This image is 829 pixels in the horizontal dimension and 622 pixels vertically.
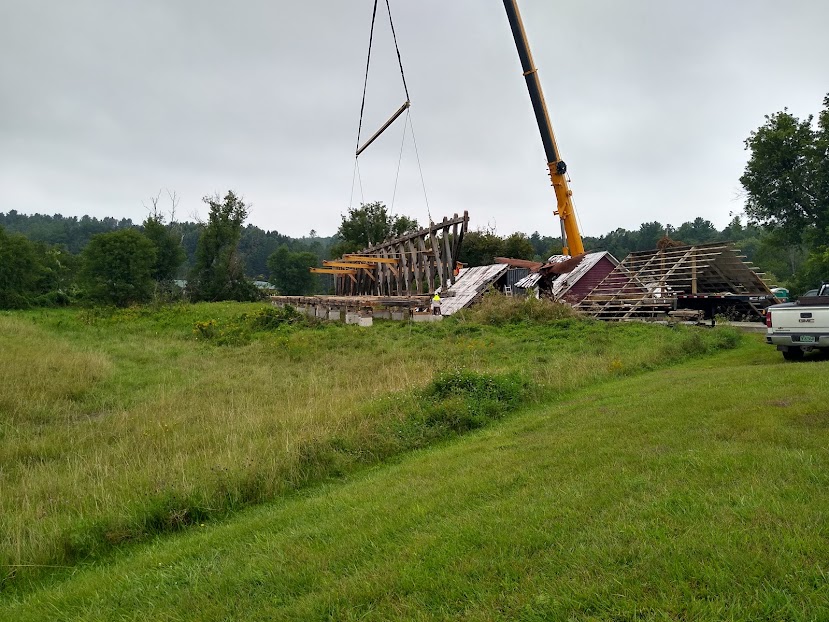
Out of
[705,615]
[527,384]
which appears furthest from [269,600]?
[527,384]

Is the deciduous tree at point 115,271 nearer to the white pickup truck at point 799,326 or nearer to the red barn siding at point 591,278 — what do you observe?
the red barn siding at point 591,278

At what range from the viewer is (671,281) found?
71.4 ft

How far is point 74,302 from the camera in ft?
121

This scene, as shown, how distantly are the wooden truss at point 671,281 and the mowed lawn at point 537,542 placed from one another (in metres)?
14.5

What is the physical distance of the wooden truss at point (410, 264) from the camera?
21578 mm

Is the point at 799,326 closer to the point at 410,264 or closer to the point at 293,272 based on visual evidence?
the point at 410,264

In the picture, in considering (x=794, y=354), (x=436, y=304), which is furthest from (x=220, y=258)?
(x=794, y=354)

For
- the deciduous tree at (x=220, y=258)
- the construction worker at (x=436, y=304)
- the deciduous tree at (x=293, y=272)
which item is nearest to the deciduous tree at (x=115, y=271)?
the deciduous tree at (x=220, y=258)

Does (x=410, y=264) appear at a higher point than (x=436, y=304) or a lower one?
higher

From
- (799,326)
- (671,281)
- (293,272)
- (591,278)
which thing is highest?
(293,272)

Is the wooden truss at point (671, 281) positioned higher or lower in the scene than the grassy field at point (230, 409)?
higher

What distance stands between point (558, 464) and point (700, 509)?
1526 millimetres

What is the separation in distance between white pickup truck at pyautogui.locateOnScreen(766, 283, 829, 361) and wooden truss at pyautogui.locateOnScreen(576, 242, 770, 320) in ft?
29.3

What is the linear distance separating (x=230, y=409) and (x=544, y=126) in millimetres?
16088
